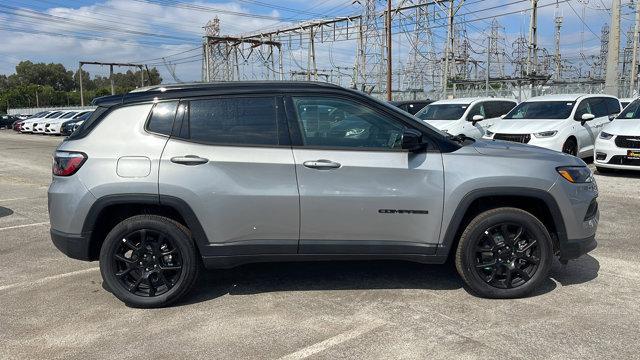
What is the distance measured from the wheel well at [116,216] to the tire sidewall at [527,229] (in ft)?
7.71

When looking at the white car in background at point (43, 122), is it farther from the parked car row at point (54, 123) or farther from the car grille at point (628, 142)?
the car grille at point (628, 142)

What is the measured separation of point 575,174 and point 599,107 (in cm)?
1007

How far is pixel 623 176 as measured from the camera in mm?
10758

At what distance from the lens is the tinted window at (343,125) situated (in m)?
4.26

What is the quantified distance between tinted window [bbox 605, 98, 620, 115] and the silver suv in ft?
34.3

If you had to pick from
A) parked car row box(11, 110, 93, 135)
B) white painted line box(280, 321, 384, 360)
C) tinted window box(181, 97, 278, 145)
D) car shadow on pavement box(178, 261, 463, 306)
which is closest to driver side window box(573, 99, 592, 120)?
car shadow on pavement box(178, 261, 463, 306)

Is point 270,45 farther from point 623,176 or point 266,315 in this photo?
point 266,315

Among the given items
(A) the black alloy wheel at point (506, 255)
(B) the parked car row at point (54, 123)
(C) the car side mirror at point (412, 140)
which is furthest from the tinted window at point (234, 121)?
(B) the parked car row at point (54, 123)

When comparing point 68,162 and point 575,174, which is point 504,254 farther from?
point 68,162

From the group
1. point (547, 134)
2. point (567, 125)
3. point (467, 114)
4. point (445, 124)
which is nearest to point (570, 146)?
point (567, 125)

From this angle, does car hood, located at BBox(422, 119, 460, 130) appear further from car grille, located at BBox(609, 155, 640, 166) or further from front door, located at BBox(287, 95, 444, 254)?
front door, located at BBox(287, 95, 444, 254)

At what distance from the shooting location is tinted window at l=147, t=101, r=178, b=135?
427 cm

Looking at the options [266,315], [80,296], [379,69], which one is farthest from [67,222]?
[379,69]

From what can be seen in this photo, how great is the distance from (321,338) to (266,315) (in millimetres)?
606
